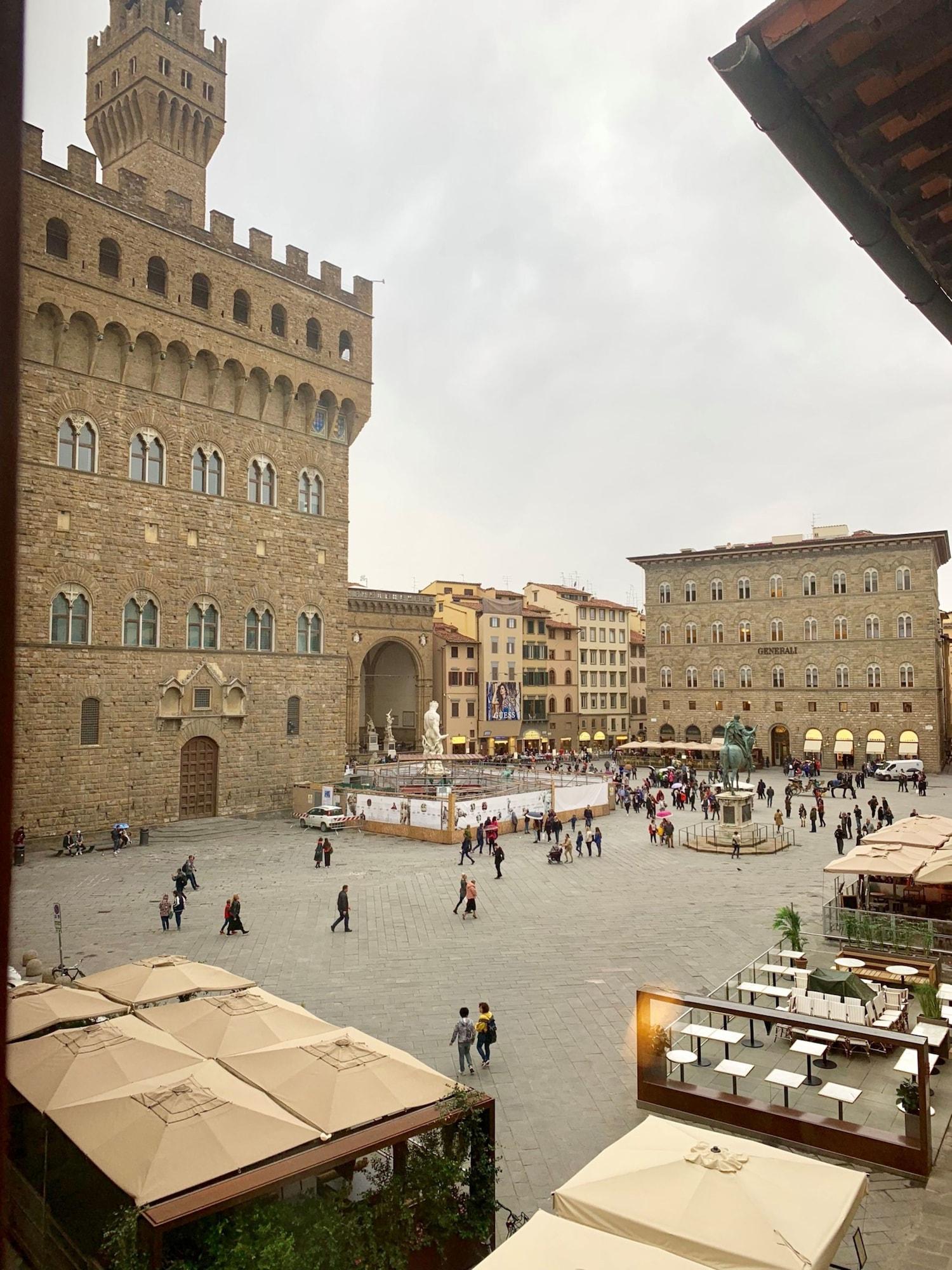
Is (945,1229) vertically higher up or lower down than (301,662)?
lower down

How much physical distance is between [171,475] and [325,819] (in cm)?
1441

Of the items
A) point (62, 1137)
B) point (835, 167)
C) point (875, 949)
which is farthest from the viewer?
point (875, 949)

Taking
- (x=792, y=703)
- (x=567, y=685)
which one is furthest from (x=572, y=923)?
(x=567, y=685)

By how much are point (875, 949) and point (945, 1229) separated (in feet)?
27.7

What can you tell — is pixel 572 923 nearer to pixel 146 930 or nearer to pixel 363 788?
pixel 146 930

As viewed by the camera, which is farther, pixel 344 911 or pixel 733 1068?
pixel 344 911

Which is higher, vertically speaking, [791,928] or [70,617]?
[70,617]

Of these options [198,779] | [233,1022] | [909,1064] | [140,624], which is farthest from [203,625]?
[909,1064]

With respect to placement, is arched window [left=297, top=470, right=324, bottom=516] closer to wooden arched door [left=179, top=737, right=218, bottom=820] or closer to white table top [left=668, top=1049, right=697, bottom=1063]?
wooden arched door [left=179, top=737, right=218, bottom=820]

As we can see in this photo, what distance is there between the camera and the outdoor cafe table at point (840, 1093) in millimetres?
10109

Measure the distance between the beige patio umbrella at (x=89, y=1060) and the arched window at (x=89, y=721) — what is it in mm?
23044

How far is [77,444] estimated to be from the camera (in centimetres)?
3148

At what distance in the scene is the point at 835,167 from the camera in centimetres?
423

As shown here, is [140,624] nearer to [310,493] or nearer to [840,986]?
[310,493]
